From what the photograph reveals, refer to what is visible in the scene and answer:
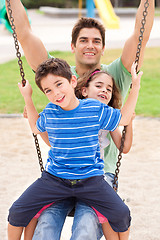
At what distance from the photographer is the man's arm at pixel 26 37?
9.02 feet

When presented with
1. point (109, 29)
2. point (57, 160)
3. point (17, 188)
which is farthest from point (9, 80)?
point (109, 29)

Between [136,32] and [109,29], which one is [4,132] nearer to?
[136,32]

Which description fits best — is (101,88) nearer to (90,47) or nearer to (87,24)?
(90,47)

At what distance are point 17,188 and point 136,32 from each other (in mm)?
2363

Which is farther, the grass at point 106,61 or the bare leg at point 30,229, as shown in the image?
the grass at point 106,61

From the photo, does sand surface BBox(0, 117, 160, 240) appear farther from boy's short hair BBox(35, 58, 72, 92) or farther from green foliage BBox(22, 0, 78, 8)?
green foliage BBox(22, 0, 78, 8)

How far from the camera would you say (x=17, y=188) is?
4.32m

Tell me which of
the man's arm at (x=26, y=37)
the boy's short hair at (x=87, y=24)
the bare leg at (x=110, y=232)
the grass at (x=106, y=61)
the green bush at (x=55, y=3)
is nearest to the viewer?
the bare leg at (x=110, y=232)

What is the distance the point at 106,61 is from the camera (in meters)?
11.8

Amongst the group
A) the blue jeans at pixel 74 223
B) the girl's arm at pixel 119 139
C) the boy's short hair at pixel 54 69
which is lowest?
the blue jeans at pixel 74 223

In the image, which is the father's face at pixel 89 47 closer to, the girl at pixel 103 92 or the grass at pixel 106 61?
the girl at pixel 103 92

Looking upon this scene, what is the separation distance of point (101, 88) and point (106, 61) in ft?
30.8

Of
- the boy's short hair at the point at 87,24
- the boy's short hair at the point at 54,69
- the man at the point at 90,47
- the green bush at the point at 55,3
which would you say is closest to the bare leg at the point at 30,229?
the man at the point at 90,47

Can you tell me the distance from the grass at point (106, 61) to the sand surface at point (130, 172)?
2.85 feet
